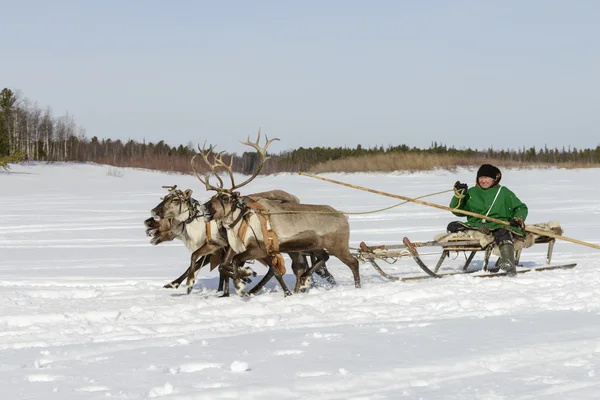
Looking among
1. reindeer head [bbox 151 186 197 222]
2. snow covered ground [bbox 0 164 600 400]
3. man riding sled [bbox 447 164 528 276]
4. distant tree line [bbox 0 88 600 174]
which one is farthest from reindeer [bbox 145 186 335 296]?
distant tree line [bbox 0 88 600 174]

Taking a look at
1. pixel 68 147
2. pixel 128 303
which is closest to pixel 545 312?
pixel 128 303

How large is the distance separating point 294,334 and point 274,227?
262cm

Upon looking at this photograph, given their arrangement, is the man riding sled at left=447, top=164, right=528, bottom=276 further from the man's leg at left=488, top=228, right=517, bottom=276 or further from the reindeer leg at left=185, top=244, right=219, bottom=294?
the reindeer leg at left=185, top=244, right=219, bottom=294

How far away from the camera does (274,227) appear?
8891 millimetres

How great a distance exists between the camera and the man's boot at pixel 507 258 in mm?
9539

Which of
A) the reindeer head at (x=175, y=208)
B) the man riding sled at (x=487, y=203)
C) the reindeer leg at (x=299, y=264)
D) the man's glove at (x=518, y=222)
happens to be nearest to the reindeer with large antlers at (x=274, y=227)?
the reindeer leg at (x=299, y=264)

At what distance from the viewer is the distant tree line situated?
5156 centimetres

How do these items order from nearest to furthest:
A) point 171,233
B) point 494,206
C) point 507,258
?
1. point 171,233
2. point 507,258
3. point 494,206

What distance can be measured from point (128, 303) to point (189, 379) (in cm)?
344

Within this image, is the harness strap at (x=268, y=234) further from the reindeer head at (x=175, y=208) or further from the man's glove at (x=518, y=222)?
the man's glove at (x=518, y=222)

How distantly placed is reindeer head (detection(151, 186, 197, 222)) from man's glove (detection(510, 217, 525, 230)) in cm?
427

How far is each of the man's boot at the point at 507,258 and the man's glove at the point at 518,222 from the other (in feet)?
0.80

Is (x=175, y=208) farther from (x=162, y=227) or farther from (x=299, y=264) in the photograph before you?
(x=299, y=264)

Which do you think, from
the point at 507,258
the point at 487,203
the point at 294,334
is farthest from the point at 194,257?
the point at 487,203
